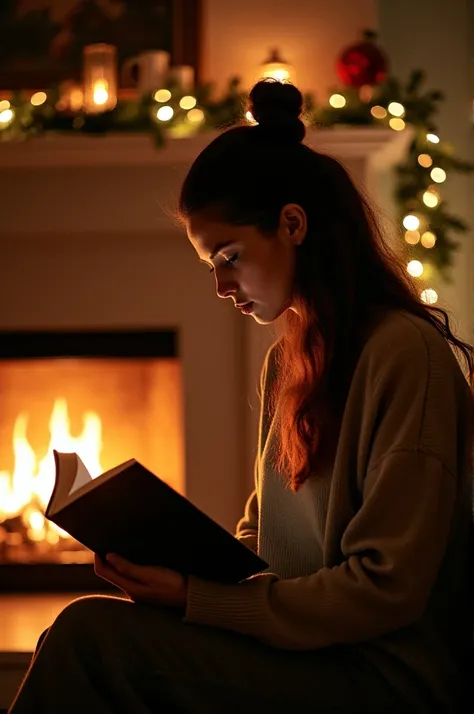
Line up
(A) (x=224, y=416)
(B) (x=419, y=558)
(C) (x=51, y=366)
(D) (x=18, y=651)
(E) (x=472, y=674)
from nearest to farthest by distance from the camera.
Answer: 1. (B) (x=419, y=558)
2. (E) (x=472, y=674)
3. (D) (x=18, y=651)
4. (A) (x=224, y=416)
5. (C) (x=51, y=366)

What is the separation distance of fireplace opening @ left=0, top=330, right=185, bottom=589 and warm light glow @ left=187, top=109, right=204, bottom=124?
2.08 ft

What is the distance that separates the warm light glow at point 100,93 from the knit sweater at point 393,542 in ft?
4.99

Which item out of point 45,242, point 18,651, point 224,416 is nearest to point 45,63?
point 45,242

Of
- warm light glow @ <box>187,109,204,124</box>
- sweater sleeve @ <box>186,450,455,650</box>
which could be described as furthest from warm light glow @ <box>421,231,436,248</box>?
sweater sleeve @ <box>186,450,455,650</box>

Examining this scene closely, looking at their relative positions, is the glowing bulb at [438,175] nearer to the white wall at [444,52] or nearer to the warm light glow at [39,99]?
the white wall at [444,52]

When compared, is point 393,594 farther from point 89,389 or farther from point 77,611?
point 89,389

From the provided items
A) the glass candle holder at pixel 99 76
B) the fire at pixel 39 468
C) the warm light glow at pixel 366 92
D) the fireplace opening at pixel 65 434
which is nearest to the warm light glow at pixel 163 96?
the glass candle holder at pixel 99 76

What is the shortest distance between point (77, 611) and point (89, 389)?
163cm

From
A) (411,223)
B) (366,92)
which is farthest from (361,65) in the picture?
(411,223)

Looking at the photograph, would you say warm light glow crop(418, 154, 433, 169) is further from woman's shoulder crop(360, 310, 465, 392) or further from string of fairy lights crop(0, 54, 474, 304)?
woman's shoulder crop(360, 310, 465, 392)

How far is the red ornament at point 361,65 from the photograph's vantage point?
8.27 ft

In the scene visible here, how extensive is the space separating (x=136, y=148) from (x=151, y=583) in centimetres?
149

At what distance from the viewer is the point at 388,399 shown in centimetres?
Result: 121

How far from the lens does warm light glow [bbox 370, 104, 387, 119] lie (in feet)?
8.25
